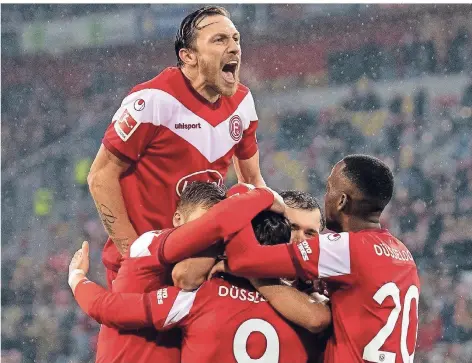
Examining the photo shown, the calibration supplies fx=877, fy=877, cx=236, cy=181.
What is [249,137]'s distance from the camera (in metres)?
3.34

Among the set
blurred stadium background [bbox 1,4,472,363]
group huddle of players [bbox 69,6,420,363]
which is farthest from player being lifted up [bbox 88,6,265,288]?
blurred stadium background [bbox 1,4,472,363]

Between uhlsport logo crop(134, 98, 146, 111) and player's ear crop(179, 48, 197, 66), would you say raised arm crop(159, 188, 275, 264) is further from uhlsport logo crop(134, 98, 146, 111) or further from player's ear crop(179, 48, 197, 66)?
player's ear crop(179, 48, 197, 66)

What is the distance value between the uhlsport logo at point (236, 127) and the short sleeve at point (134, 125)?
1.01 ft

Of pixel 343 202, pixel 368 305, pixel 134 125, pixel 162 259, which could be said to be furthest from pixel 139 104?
pixel 368 305

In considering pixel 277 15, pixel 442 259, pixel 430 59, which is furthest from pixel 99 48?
pixel 442 259

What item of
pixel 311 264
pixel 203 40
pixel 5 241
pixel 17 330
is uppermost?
pixel 203 40

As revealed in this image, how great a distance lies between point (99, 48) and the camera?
891cm

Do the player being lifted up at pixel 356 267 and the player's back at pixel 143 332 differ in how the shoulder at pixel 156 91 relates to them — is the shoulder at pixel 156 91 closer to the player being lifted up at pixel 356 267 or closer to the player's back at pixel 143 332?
the player's back at pixel 143 332

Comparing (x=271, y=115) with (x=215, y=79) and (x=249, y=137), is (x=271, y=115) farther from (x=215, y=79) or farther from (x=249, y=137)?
(x=215, y=79)

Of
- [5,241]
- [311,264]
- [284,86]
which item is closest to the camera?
[311,264]

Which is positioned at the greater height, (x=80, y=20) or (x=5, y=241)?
(x=80, y=20)

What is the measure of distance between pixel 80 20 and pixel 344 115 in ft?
9.51

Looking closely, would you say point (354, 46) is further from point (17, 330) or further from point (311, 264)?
point (311, 264)

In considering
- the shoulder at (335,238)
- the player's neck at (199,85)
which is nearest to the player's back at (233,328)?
the shoulder at (335,238)
